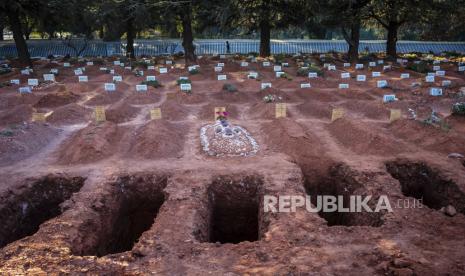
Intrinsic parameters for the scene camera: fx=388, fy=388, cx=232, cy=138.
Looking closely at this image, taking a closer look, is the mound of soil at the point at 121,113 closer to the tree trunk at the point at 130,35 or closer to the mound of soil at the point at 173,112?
the mound of soil at the point at 173,112

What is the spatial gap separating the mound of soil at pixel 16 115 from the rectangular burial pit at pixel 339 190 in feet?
35.6

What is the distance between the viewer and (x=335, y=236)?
6680mm

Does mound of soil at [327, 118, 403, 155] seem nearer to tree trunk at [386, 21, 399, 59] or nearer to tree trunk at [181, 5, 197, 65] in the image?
tree trunk at [181, 5, 197, 65]

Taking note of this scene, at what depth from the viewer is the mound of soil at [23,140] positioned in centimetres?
1078

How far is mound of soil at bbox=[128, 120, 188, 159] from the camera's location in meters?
10.6

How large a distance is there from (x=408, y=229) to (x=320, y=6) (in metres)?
18.4

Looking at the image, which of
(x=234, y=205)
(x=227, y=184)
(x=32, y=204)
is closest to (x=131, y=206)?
(x=32, y=204)

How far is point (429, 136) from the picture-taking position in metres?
11.1

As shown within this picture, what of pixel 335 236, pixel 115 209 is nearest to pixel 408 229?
pixel 335 236

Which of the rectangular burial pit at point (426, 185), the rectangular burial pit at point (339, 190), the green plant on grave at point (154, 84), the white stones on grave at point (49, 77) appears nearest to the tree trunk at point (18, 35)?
the white stones on grave at point (49, 77)

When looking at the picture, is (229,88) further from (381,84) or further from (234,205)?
(234,205)

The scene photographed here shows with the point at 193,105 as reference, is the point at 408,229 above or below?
below

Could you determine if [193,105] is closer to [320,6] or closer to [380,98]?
[380,98]

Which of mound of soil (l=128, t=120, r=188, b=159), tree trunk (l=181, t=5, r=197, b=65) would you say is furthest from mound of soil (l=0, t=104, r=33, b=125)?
tree trunk (l=181, t=5, r=197, b=65)
